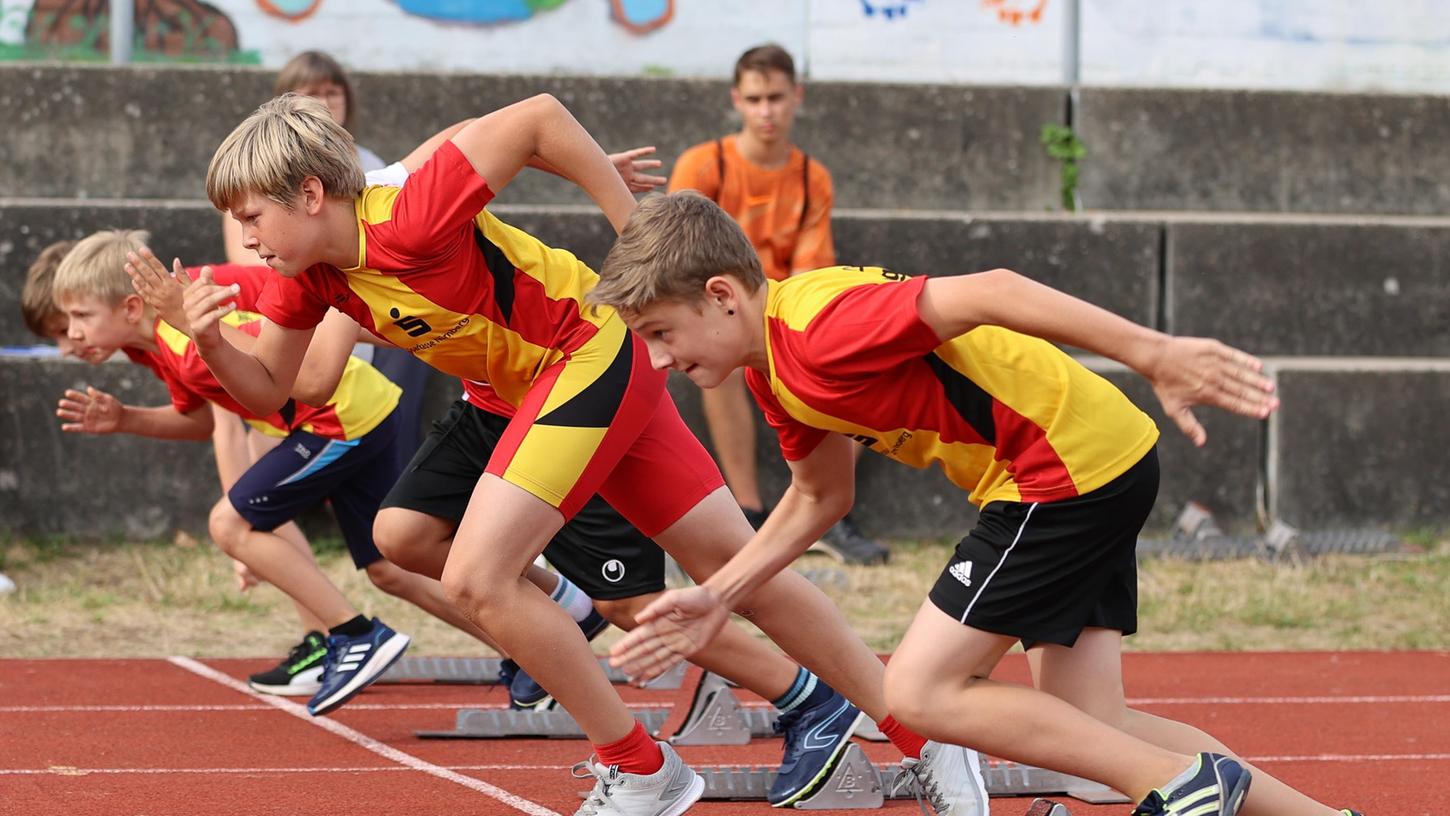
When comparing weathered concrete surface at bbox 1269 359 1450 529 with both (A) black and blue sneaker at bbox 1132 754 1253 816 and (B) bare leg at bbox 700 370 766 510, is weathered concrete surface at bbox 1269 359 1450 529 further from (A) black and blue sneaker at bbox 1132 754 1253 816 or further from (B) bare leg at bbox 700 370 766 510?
(A) black and blue sneaker at bbox 1132 754 1253 816

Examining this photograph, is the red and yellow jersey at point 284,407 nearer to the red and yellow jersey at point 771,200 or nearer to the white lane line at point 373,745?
the white lane line at point 373,745

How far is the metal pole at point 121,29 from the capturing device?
1064 centimetres

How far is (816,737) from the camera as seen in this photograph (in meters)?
4.36

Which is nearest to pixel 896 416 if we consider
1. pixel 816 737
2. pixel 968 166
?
pixel 816 737

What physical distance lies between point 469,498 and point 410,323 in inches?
31.9

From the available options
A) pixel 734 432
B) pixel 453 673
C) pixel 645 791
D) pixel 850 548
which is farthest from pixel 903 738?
pixel 734 432

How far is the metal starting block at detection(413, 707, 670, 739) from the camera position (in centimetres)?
510

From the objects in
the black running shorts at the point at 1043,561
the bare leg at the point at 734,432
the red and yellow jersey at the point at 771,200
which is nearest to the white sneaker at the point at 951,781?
the black running shorts at the point at 1043,561

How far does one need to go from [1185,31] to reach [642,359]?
8141 millimetres

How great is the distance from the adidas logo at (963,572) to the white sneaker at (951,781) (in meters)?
0.61

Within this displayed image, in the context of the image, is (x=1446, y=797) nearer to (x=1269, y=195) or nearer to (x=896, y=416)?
(x=896, y=416)

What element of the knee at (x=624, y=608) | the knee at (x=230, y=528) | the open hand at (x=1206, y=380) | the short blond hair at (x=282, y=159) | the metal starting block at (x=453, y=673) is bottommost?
the metal starting block at (x=453, y=673)

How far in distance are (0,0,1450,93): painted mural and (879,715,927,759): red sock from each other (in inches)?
291

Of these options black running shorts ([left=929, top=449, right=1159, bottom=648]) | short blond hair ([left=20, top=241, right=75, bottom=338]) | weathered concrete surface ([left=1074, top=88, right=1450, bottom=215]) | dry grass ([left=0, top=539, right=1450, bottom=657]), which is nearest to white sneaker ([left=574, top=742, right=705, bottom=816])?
black running shorts ([left=929, top=449, right=1159, bottom=648])
